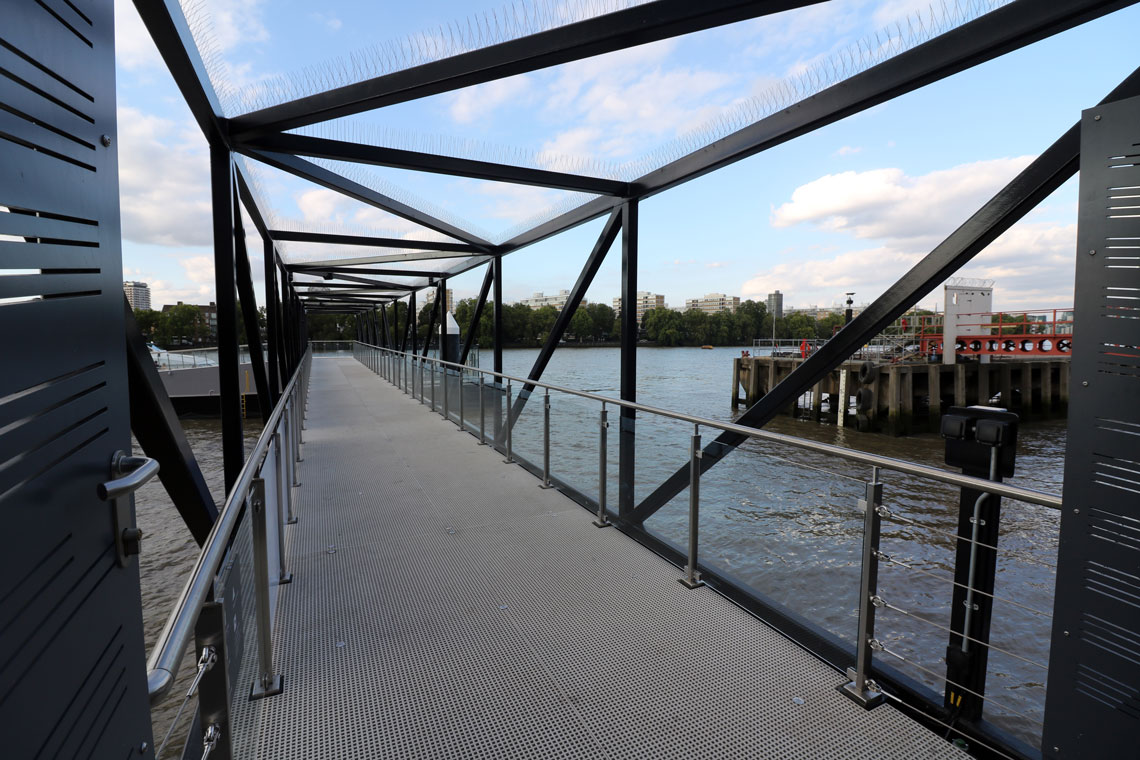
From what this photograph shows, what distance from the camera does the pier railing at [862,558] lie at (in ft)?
6.59

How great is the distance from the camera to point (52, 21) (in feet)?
2.68

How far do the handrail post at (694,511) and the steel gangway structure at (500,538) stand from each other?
2 cm

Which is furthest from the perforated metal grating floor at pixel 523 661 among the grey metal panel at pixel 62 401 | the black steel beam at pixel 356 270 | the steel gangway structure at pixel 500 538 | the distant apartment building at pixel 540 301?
the distant apartment building at pixel 540 301

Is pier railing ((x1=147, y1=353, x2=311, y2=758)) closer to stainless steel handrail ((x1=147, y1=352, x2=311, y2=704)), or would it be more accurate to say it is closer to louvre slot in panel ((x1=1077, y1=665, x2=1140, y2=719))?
stainless steel handrail ((x1=147, y1=352, x2=311, y2=704))

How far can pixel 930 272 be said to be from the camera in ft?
8.90

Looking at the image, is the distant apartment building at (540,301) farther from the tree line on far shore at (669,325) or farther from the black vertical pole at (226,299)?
the black vertical pole at (226,299)

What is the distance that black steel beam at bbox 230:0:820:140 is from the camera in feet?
8.92

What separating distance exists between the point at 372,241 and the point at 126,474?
8.06 metres

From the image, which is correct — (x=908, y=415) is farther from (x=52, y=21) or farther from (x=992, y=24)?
(x=52, y=21)

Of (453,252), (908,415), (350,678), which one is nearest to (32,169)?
(350,678)

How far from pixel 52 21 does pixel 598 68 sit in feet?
11.7

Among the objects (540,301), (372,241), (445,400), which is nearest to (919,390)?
(445,400)

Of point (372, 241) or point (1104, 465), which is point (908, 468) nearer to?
point (1104, 465)

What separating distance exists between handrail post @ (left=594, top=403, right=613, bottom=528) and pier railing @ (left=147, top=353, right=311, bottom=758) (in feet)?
6.49
